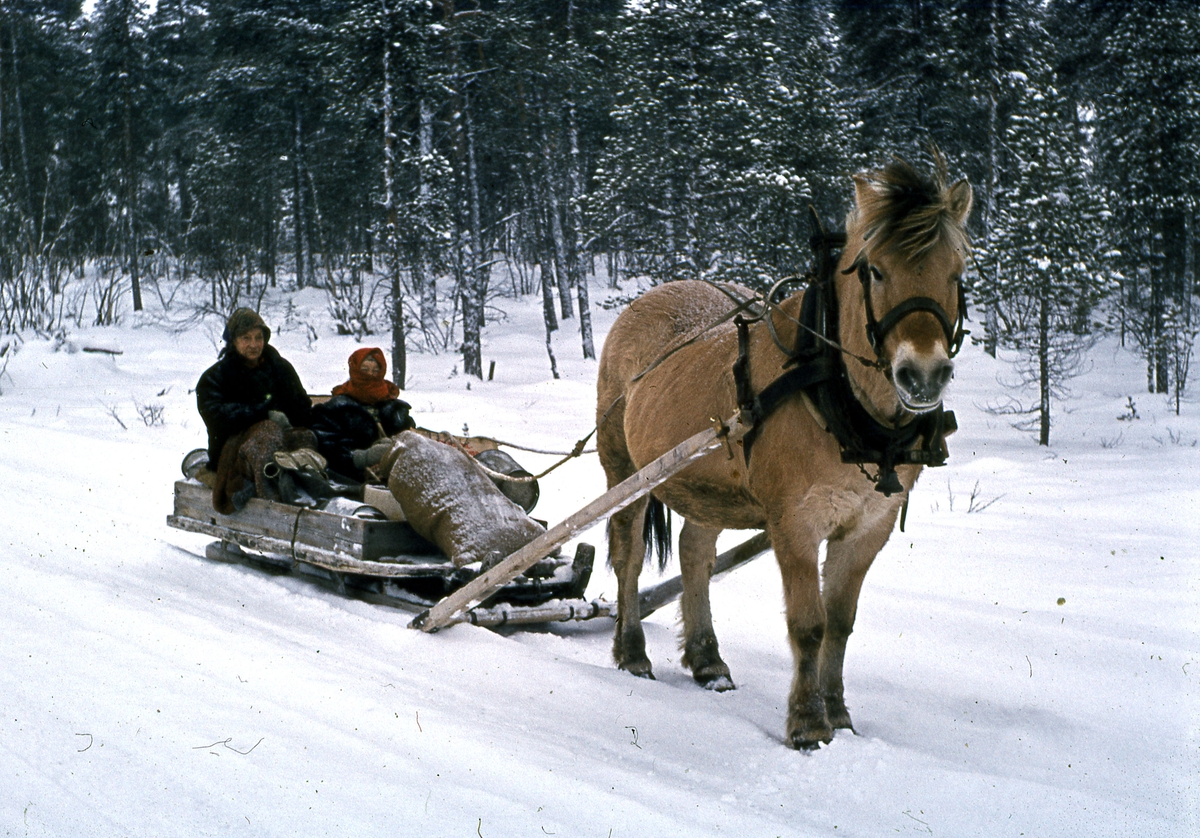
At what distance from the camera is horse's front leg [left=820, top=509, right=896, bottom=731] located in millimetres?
3746

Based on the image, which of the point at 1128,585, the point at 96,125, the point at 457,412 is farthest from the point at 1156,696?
the point at 96,125

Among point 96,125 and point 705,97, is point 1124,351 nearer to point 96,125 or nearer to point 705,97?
point 705,97

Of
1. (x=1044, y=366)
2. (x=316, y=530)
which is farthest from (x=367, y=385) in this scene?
(x=1044, y=366)

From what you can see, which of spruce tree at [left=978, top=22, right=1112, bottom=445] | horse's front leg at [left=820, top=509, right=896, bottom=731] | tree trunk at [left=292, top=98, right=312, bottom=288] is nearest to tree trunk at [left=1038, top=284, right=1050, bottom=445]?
spruce tree at [left=978, top=22, right=1112, bottom=445]

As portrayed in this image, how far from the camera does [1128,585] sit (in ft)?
18.2

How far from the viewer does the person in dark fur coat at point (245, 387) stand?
595cm

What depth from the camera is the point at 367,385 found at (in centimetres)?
655

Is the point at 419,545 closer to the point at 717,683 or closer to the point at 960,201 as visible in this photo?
the point at 717,683

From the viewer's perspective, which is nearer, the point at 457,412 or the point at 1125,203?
the point at 457,412

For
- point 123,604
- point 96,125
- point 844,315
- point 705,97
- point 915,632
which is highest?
point 96,125

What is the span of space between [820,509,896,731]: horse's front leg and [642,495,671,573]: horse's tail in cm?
163

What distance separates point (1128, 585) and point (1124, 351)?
21237 mm

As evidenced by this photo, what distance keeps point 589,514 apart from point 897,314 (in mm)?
1696

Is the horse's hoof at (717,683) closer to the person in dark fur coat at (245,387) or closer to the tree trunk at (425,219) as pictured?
the person in dark fur coat at (245,387)
